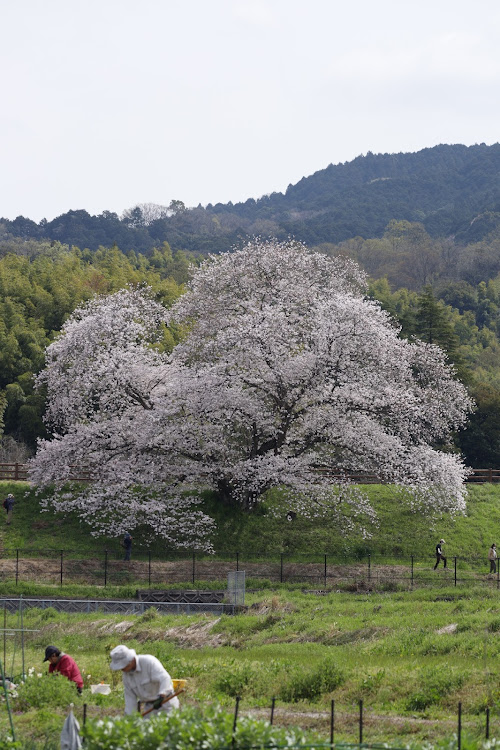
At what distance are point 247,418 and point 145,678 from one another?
947 inches

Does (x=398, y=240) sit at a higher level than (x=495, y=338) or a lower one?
higher

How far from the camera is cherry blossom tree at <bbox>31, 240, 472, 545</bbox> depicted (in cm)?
3378

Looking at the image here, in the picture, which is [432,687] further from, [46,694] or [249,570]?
[249,570]

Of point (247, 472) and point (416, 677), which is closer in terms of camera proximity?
point (416, 677)

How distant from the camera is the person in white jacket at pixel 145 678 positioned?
10.2m

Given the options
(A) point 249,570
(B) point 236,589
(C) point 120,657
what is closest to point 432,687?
(C) point 120,657

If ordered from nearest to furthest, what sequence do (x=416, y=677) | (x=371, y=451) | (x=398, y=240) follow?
(x=416, y=677)
(x=371, y=451)
(x=398, y=240)

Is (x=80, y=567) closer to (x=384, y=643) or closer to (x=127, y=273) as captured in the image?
(x=384, y=643)

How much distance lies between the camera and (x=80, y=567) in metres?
31.7

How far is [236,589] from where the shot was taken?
2609 cm

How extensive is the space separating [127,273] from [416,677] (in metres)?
61.4

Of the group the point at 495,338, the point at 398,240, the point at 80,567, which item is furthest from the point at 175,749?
→ the point at 398,240

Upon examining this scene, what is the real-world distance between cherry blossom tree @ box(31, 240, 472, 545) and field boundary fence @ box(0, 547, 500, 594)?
159 cm

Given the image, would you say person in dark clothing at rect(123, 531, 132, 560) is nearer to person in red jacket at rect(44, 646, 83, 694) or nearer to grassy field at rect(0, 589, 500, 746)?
grassy field at rect(0, 589, 500, 746)
